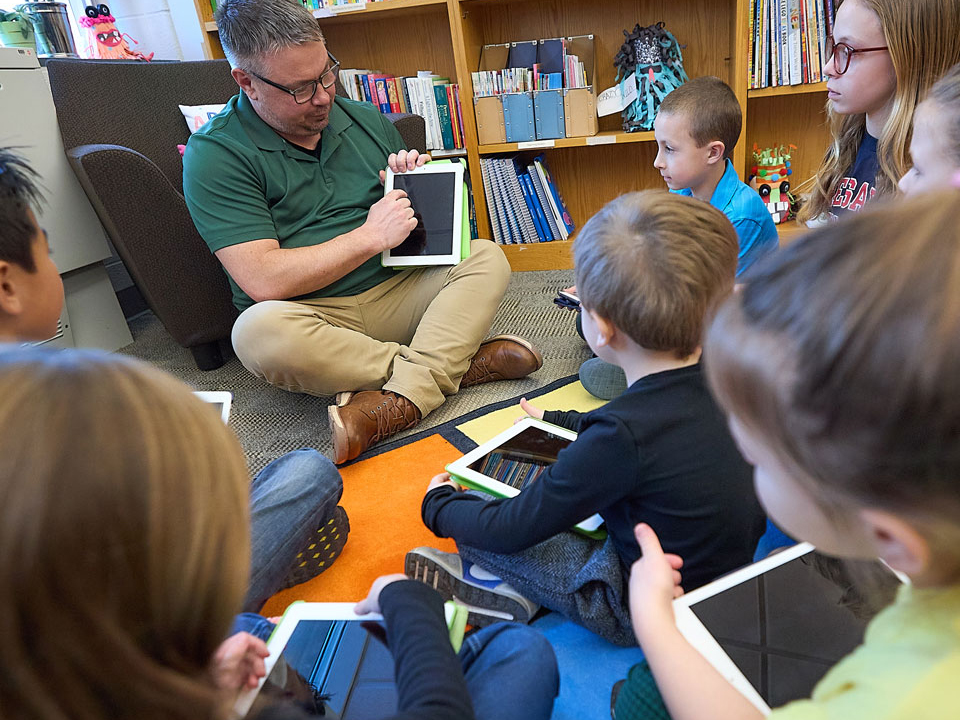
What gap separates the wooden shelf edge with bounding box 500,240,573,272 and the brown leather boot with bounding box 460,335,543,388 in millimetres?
863

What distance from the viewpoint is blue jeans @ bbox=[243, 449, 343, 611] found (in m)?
0.93

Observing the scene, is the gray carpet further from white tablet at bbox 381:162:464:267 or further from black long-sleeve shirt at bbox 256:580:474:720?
black long-sleeve shirt at bbox 256:580:474:720

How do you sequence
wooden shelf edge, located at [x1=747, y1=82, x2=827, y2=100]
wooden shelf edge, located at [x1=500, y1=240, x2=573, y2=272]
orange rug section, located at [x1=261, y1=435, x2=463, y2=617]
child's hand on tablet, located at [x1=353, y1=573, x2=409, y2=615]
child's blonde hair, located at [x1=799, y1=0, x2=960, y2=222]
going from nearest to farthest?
child's hand on tablet, located at [x1=353, y1=573, x2=409, y2=615] < orange rug section, located at [x1=261, y1=435, x2=463, y2=617] < child's blonde hair, located at [x1=799, y1=0, x2=960, y2=222] < wooden shelf edge, located at [x1=747, y1=82, x2=827, y2=100] < wooden shelf edge, located at [x1=500, y1=240, x2=573, y2=272]

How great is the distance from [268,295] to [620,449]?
99 centimetres

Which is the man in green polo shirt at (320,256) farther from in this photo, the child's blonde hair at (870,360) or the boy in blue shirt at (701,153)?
the child's blonde hair at (870,360)

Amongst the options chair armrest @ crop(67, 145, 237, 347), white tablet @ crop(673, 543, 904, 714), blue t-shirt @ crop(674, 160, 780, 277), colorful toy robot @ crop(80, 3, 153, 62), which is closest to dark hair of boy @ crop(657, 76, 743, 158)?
blue t-shirt @ crop(674, 160, 780, 277)

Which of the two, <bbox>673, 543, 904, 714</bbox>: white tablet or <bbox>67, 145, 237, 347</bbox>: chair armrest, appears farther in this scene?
<bbox>67, 145, 237, 347</bbox>: chair armrest

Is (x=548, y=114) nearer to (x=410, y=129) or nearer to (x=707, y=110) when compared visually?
(x=410, y=129)

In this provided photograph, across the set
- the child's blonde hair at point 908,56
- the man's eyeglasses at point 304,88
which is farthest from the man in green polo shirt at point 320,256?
the child's blonde hair at point 908,56

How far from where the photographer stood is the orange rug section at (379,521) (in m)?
1.04

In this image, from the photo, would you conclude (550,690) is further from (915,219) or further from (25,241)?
(25,241)

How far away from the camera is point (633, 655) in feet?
2.84

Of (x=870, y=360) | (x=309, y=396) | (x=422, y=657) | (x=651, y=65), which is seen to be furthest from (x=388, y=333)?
(x=870, y=360)

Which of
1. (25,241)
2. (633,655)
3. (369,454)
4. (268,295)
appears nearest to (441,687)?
(633,655)
